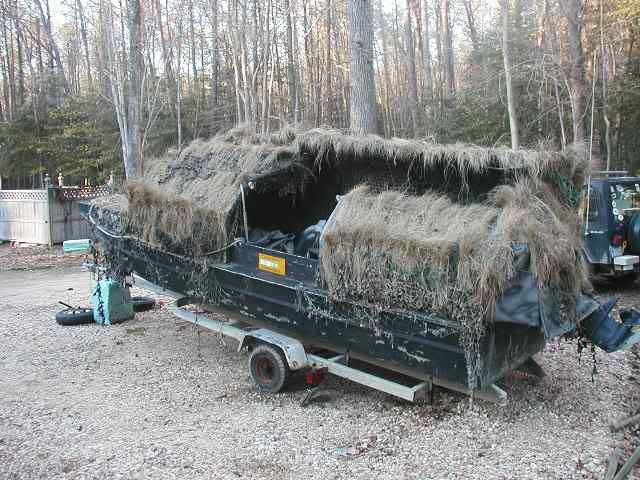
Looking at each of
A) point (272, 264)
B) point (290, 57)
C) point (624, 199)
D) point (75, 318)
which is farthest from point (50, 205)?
point (624, 199)

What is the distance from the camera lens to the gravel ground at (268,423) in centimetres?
416

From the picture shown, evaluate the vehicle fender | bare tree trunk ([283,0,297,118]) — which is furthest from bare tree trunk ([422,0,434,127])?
the vehicle fender

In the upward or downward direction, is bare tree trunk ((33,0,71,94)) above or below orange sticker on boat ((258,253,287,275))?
above

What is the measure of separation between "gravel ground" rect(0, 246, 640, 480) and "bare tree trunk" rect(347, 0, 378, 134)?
5.35 m

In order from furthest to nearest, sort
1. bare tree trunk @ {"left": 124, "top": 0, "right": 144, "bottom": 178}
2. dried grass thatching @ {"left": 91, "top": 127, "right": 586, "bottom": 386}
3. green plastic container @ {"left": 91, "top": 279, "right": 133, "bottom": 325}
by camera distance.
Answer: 1. bare tree trunk @ {"left": 124, "top": 0, "right": 144, "bottom": 178}
2. green plastic container @ {"left": 91, "top": 279, "right": 133, "bottom": 325}
3. dried grass thatching @ {"left": 91, "top": 127, "right": 586, "bottom": 386}

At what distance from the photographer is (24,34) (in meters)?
31.9

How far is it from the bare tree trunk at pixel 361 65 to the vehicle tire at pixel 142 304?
4655mm

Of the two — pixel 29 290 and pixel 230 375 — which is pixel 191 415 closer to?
pixel 230 375

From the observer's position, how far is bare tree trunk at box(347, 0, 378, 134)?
10094 millimetres

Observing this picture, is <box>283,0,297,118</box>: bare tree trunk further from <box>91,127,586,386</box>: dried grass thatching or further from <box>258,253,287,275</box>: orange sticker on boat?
<box>258,253,287,275</box>: orange sticker on boat

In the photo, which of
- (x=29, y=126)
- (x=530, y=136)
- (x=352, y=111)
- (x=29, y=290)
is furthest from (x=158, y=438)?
(x=29, y=126)

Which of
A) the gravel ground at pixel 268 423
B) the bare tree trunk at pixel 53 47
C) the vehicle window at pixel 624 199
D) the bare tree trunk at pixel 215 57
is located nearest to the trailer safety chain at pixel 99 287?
the gravel ground at pixel 268 423

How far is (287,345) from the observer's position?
545 cm

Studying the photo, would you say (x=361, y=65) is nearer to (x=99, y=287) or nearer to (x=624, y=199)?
(x=624, y=199)
